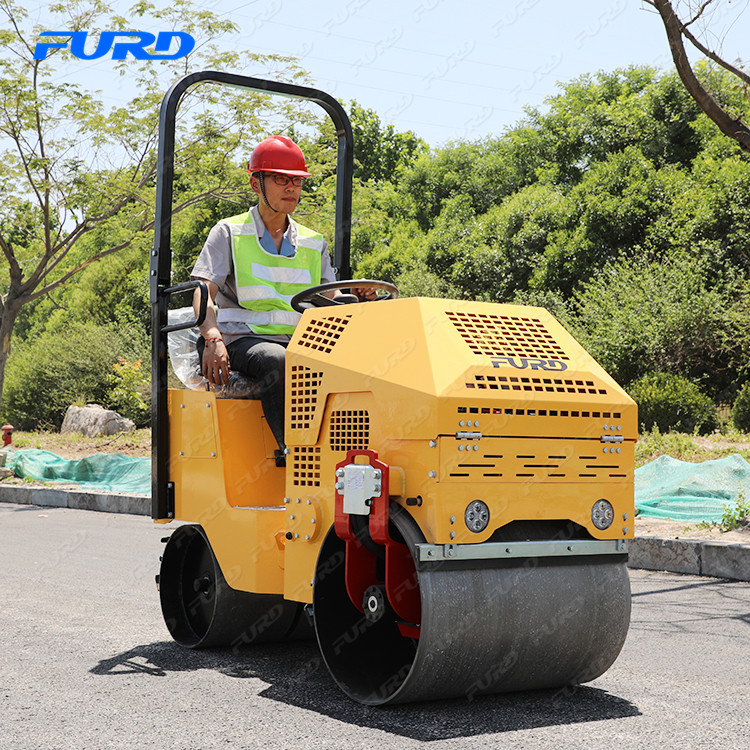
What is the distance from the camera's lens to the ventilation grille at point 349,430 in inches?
149

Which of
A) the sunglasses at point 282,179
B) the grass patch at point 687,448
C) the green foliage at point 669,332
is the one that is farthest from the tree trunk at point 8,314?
the sunglasses at point 282,179

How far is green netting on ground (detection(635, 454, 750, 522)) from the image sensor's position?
8.85 meters

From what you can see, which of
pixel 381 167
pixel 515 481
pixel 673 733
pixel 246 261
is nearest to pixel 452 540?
pixel 515 481

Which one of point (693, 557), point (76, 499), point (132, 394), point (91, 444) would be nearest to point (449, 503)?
point (693, 557)

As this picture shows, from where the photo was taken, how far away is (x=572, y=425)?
12.3 feet

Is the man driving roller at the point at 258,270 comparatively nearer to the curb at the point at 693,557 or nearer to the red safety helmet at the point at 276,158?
the red safety helmet at the point at 276,158

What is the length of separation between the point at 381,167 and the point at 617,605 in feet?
142

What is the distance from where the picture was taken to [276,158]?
4.87 meters

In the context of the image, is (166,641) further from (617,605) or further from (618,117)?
(618,117)

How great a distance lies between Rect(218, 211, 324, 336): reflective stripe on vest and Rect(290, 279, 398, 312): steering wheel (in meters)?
0.14

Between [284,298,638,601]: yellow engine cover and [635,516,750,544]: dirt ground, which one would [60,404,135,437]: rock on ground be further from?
[284,298,638,601]: yellow engine cover

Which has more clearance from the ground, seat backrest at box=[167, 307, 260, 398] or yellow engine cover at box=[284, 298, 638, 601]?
seat backrest at box=[167, 307, 260, 398]

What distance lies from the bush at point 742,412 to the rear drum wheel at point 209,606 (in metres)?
13.9

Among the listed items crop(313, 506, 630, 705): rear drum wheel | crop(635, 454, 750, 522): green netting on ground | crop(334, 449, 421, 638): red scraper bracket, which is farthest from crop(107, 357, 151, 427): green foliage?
crop(334, 449, 421, 638): red scraper bracket
